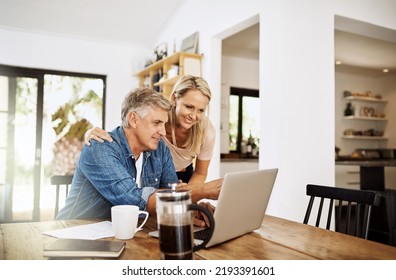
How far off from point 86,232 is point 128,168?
13.7 inches

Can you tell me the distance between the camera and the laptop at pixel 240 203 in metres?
0.80

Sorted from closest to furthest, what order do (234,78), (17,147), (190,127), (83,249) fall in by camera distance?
1. (83,249)
2. (190,127)
3. (17,147)
4. (234,78)

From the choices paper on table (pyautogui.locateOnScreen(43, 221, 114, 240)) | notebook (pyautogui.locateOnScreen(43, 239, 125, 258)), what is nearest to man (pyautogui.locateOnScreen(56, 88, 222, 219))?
paper on table (pyautogui.locateOnScreen(43, 221, 114, 240))

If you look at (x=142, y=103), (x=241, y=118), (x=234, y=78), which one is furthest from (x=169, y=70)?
(x=142, y=103)

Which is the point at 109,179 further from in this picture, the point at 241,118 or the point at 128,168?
the point at 241,118

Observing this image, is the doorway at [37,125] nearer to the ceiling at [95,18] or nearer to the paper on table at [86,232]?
the ceiling at [95,18]

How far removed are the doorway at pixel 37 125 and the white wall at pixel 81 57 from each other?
0.20 feet

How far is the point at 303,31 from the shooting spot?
1.98m

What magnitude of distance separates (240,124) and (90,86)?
1834mm

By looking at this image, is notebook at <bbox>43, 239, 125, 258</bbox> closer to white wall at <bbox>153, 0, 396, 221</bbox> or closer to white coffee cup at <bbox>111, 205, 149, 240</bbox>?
white coffee cup at <bbox>111, 205, 149, 240</bbox>

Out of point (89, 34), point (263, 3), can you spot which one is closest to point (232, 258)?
point (263, 3)

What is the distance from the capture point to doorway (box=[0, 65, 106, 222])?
5.64ft

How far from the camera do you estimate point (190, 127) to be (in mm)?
1798

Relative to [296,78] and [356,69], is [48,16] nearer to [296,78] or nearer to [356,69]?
[296,78]
